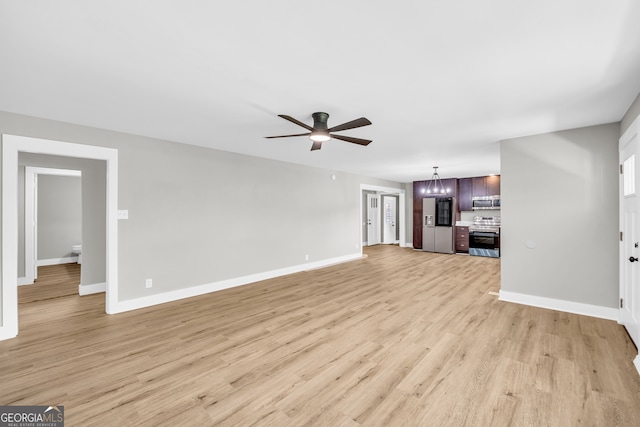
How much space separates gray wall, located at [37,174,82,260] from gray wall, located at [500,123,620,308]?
977 cm

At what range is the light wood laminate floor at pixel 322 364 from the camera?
181 cm

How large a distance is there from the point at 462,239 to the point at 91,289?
361 inches

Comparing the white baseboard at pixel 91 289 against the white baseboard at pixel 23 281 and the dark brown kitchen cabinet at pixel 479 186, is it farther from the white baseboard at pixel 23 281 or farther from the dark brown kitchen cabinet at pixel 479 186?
the dark brown kitchen cabinet at pixel 479 186

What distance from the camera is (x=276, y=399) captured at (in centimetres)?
193

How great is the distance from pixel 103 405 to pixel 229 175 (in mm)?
3593

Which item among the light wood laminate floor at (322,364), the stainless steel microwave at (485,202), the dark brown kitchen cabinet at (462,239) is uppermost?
the stainless steel microwave at (485,202)

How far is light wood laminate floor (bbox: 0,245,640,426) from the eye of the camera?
181 cm

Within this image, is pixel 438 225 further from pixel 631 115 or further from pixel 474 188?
pixel 631 115

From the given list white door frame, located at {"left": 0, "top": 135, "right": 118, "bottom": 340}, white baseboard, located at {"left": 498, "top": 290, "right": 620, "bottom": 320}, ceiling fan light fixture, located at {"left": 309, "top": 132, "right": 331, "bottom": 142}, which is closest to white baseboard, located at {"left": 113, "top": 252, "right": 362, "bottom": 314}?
white door frame, located at {"left": 0, "top": 135, "right": 118, "bottom": 340}

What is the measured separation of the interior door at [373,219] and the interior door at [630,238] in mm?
7356

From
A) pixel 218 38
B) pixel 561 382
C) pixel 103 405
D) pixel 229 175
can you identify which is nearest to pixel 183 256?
pixel 229 175

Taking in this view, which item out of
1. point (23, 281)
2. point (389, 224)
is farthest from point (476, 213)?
point (23, 281)

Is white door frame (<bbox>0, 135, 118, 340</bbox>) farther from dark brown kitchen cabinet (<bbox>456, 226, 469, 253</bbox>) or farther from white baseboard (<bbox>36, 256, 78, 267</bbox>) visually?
dark brown kitchen cabinet (<bbox>456, 226, 469, 253</bbox>)

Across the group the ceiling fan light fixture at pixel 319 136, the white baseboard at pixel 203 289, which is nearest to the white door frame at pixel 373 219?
the white baseboard at pixel 203 289
